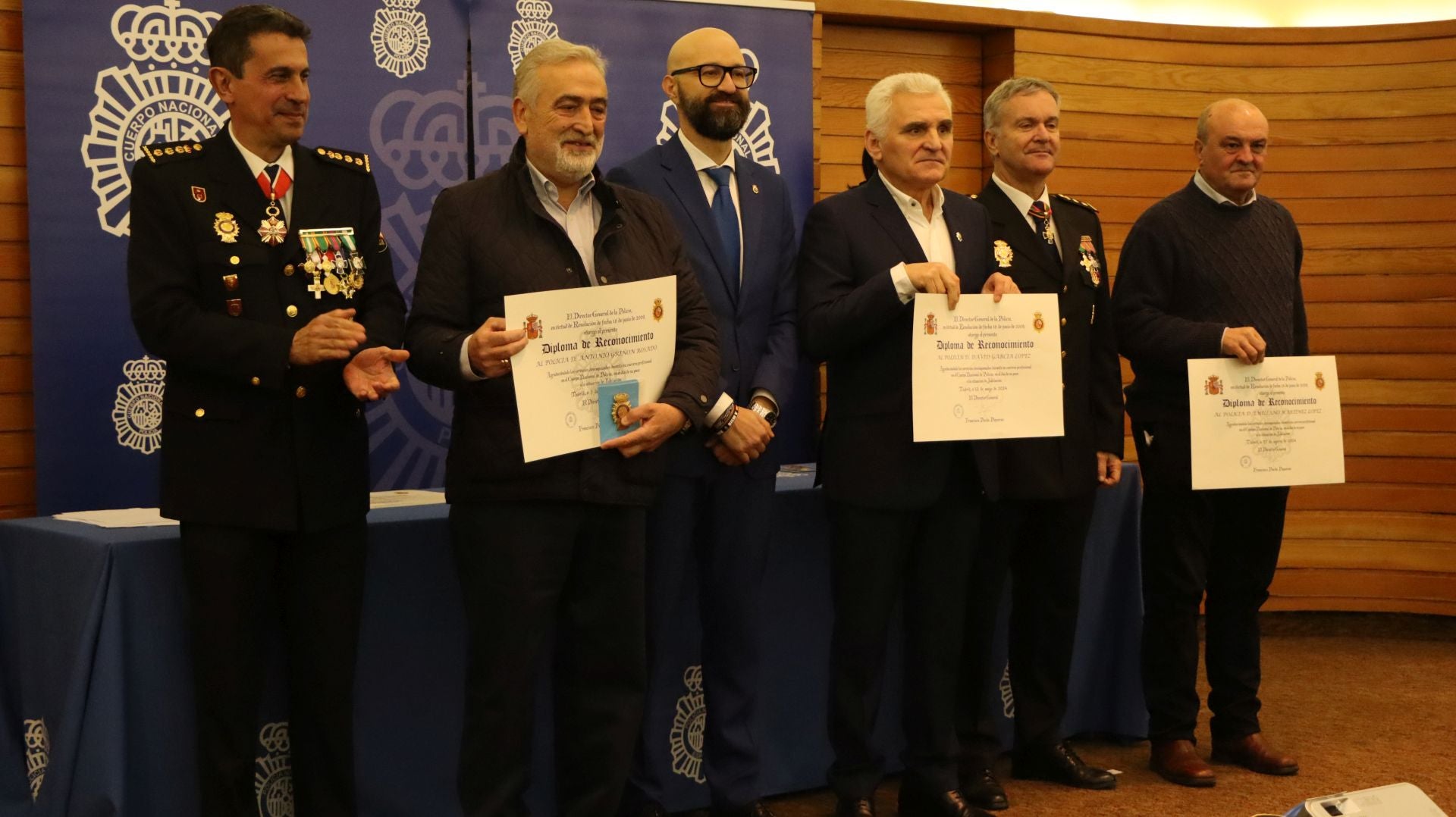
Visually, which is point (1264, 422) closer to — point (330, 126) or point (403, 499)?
point (403, 499)

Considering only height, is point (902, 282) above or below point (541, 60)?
below

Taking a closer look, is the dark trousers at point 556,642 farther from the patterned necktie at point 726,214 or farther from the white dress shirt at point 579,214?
the patterned necktie at point 726,214

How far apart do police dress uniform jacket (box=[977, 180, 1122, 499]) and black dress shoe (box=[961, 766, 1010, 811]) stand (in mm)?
725

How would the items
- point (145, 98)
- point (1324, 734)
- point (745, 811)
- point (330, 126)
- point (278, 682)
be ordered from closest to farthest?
point (278, 682)
point (745, 811)
point (145, 98)
point (330, 126)
point (1324, 734)

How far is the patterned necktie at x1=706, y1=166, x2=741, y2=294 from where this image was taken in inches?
121

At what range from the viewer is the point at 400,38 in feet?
12.0

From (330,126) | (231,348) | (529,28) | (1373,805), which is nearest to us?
(1373,805)

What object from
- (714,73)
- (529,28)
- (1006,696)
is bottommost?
(1006,696)

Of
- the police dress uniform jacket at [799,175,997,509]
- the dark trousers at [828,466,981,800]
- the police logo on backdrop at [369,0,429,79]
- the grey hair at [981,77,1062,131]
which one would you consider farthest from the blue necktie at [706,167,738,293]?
the police logo on backdrop at [369,0,429,79]

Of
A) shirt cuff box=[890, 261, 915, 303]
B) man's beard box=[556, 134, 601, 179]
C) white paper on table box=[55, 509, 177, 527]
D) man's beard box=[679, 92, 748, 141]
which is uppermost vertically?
man's beard box=[679, 92, 748, 141]

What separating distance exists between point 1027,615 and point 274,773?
191cm

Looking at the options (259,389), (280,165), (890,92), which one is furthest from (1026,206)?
(259,389)

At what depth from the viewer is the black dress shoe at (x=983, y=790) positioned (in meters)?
3.29

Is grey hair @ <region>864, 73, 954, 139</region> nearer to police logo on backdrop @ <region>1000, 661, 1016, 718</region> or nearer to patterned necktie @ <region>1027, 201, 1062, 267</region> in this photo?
patterned necktie @ <region>1027, 201, 1062, 267</region>
